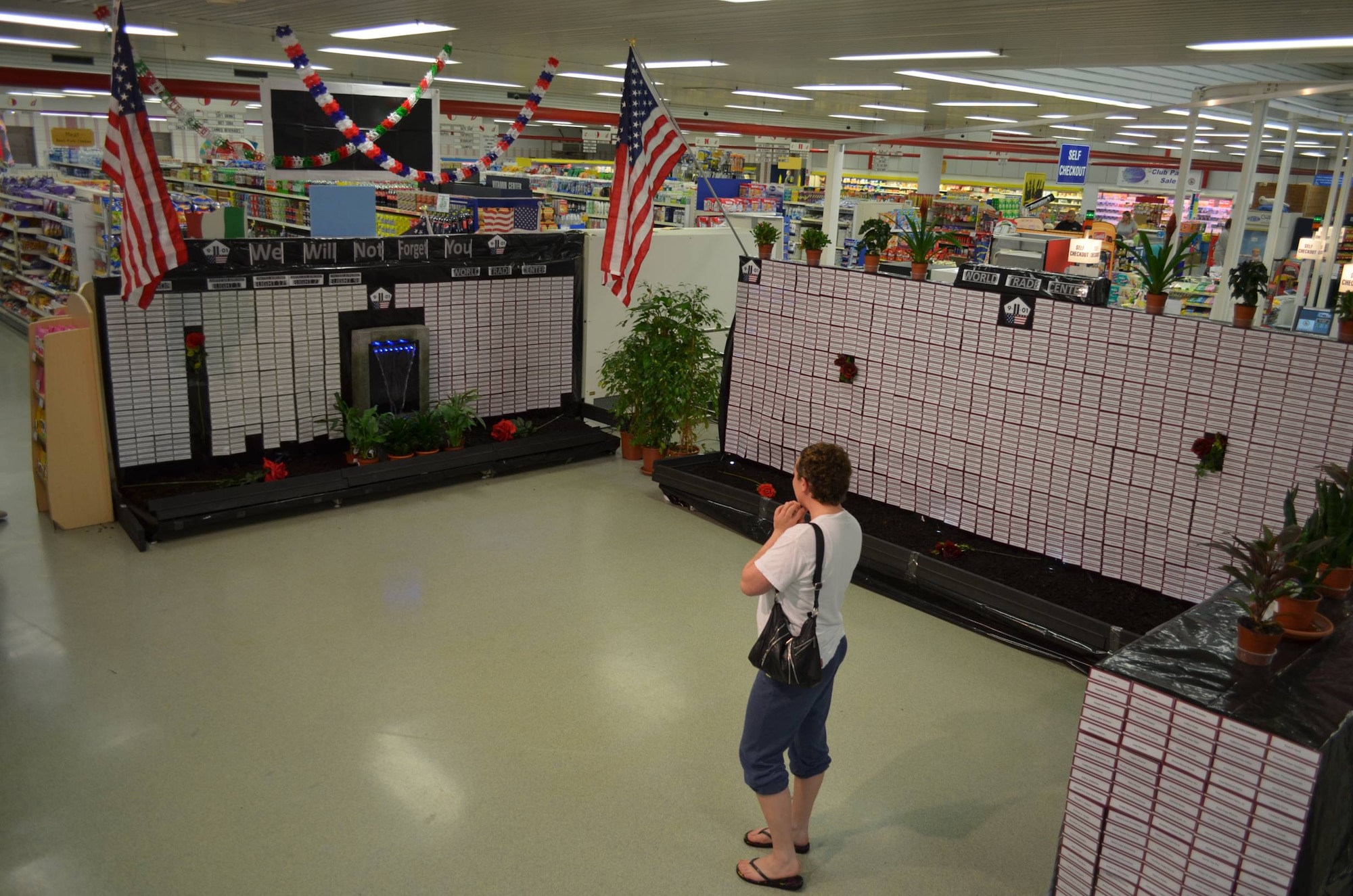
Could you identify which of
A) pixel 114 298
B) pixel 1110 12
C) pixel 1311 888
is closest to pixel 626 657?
pixel 1311 888

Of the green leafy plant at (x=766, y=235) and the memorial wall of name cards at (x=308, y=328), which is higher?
the green leafy plant at (x=766, y=235)

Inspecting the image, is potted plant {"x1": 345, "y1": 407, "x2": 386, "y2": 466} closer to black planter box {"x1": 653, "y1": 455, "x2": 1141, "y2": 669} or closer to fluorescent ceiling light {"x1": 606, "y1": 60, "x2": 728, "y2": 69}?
black planter box {"x1": 653, "y1": 455, "x2": 1141, "y2": 669}

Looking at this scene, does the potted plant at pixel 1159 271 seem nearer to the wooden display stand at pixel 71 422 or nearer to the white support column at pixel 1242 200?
the white support column at pixel 1242 200

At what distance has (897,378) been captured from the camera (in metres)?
5.92

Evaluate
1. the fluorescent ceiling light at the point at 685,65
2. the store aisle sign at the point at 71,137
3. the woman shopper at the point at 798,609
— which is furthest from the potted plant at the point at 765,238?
the store aisle sign at the point at 71,137

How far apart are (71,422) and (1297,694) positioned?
6.33 meters

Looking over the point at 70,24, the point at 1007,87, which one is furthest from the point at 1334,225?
the point at 70,24

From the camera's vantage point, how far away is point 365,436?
6648 mm

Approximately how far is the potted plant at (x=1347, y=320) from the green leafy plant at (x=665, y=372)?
13.4 feet

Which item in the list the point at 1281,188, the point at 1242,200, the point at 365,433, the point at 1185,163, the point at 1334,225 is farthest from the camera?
the point at 1334,225

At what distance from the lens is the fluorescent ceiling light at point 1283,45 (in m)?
7.28

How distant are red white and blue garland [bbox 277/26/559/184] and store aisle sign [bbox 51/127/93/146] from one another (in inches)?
693

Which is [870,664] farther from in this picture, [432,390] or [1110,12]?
[1110,12]

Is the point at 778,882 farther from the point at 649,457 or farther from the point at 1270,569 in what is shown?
the point at 649,457
